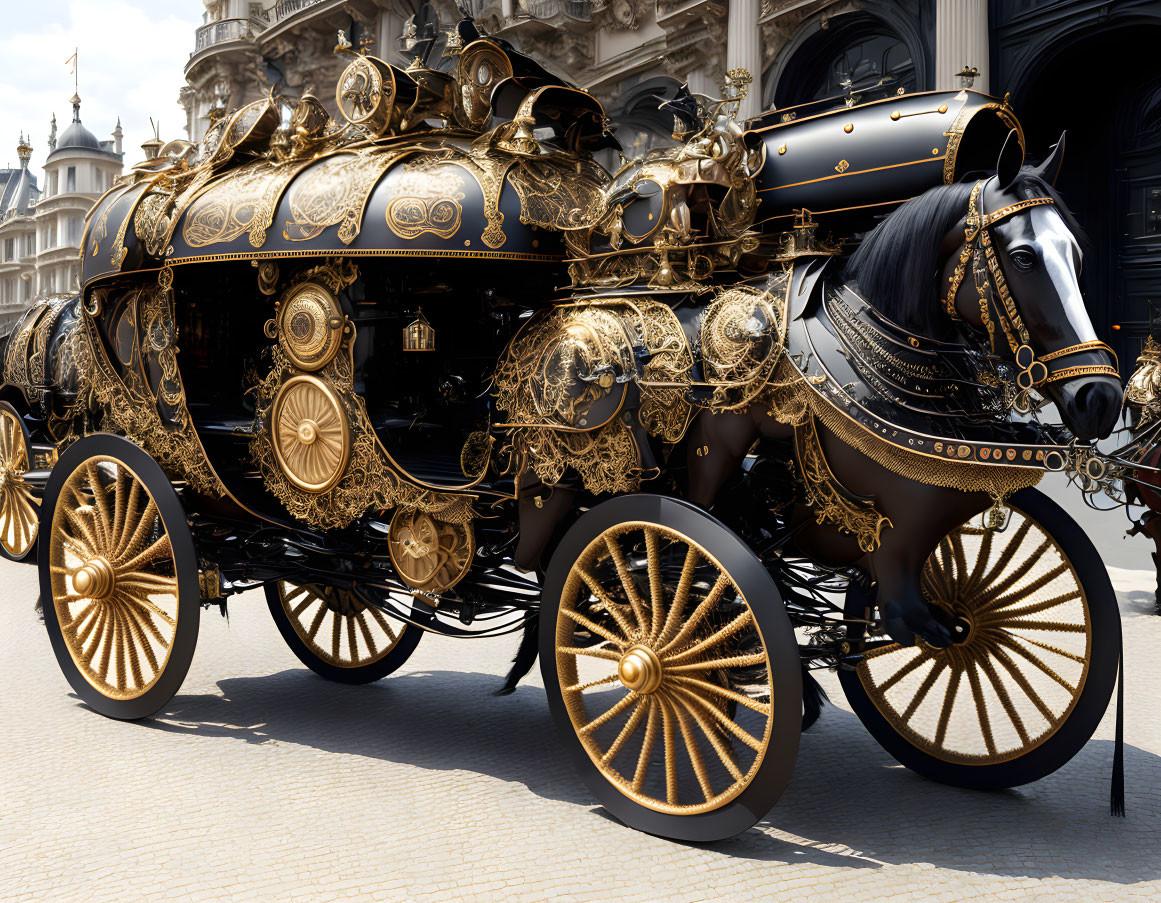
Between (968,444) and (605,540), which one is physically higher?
(968,444)

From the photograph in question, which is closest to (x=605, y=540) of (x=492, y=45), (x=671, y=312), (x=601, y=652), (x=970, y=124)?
(x=601, y=652)

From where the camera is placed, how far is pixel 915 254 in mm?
3020

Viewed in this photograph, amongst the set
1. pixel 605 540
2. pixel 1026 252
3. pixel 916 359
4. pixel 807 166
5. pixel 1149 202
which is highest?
pixel 1149 202

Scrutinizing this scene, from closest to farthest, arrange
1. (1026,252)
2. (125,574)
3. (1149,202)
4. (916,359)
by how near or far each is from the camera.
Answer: (1026,252) < (916,359) < (125,574) < (1149,202)

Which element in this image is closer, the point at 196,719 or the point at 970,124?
the point at 970,124

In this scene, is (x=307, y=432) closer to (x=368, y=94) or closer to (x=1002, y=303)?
(x=368, y=94)

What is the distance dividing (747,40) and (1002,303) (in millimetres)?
14098

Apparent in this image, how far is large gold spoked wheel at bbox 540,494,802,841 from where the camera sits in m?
2.95

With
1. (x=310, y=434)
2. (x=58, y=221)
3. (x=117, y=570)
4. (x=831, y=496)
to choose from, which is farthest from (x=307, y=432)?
(x=58, y=221)

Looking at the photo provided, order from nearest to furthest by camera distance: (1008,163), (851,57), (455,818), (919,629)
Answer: (1008,163), (919,629), (455,818), (851,57)

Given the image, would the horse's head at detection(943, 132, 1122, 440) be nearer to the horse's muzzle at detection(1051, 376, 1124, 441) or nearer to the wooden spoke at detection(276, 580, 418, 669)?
the horse's muzzle at detection(1051, 376, 1124, 441)

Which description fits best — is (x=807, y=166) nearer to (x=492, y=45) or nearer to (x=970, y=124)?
(x=970, y=124)

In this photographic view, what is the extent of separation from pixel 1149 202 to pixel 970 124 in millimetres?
11704

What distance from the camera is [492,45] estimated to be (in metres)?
4.17
